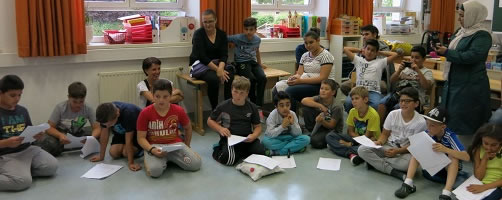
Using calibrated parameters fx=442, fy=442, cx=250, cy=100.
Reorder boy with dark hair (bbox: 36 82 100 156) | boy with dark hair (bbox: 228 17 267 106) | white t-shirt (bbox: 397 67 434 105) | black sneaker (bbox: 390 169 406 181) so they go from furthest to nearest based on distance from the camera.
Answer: boy with dark hair (bbox: 228 17 267 106), white t-shirt (bbox: 397 67 434 105), boy with dark hair (bbox: 36 82 100 156), black sneaker (bbox: 390 169 406 181)

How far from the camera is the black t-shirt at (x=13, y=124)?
2971 mm

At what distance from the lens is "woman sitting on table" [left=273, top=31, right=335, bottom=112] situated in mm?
4355

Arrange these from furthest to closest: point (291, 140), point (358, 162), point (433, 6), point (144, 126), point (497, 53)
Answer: point (433, 6) → point (497, 53) → point (291, 140) → point (358, 162) → point (144, 126)

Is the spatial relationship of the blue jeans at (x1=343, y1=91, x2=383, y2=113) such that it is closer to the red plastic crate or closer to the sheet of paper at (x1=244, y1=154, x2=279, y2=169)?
the sheet of paper at (x1=244, y1=154, x2=279, y2=169)

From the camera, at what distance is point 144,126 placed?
324 centimetres

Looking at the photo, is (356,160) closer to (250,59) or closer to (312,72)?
(312,72)

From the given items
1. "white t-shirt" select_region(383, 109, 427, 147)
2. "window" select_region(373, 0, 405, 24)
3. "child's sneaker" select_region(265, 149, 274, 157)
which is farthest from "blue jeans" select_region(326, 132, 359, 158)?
"window" select_region(373, 0, 405, 24)

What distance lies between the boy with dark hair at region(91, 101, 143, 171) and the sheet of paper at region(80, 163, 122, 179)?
12cm

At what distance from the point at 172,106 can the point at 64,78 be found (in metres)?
1.51

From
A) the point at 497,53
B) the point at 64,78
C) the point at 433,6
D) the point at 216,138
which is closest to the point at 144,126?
the point at 216,138

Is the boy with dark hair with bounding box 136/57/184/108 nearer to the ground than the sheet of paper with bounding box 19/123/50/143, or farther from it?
farther from it

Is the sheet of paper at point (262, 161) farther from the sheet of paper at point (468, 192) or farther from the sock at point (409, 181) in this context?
the sheet of paper at point (468, 192)

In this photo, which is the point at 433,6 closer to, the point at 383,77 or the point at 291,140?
the point at 383,77

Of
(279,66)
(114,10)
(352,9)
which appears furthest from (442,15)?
(114,10)
